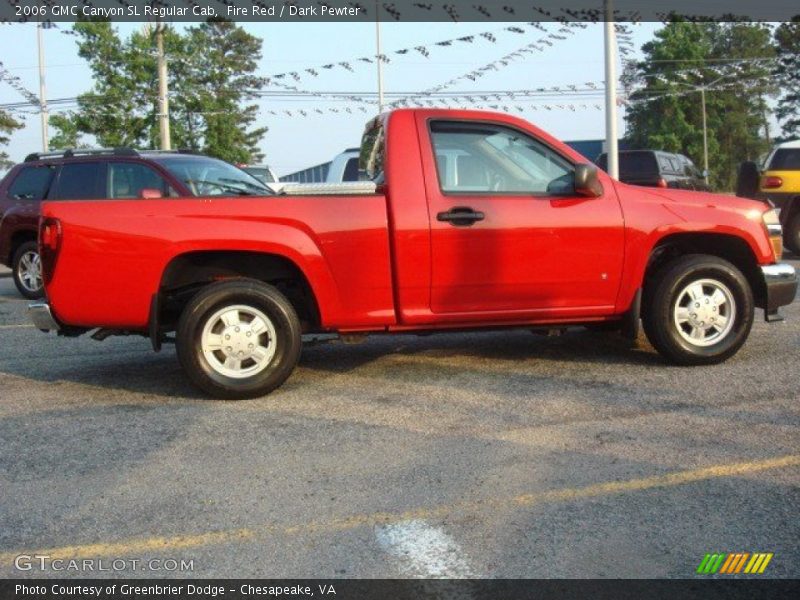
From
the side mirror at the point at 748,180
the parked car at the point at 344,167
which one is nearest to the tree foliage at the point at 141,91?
the parked car at the point at 344,167

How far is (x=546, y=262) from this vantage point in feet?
19.2

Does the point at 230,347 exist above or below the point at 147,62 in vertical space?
below

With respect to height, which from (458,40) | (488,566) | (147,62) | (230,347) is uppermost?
(147,62)

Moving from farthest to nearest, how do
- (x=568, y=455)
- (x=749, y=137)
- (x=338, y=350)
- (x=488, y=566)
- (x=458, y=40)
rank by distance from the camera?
(x=749, y=137) < (x=458, y=40) < (x=338, y=350) < (x=568, y=455) < (x=488, y=566)

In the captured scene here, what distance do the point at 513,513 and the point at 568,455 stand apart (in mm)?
815

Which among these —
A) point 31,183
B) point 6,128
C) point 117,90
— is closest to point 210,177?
point 31,183

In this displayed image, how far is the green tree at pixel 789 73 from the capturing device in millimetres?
60438

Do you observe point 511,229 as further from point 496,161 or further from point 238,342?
point 238,342

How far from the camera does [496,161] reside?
5.98m

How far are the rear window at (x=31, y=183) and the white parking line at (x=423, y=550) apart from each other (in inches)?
365

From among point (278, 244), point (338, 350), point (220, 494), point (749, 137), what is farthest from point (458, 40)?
point (749, 137)

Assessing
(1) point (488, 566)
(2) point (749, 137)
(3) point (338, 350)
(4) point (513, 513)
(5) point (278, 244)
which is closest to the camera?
(1) point (488, 566)

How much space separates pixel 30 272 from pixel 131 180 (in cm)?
227

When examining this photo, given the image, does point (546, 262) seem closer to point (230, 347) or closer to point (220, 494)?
point (230, 347)
